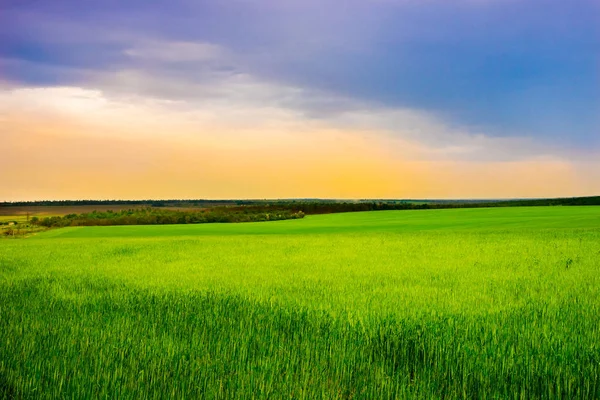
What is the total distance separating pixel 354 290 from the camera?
11.5 meters

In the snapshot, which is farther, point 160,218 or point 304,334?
point 160,218

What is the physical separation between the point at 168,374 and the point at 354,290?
683 cm

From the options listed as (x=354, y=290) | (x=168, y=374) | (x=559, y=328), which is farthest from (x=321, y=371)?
(x=354, y=290)

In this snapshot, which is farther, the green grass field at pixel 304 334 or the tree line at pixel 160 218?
the tree line at pixel 160 218

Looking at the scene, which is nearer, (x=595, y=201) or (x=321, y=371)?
(x=321, y=371)

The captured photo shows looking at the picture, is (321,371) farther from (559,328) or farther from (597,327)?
(597,327)

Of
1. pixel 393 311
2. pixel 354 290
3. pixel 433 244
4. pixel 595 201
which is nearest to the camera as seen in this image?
pixel 393 311

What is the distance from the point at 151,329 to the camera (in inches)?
297

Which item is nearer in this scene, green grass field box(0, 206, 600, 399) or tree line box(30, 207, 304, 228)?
green grass field box(0, 206, 600, 399)

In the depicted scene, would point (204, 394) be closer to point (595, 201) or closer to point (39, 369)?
point (39, 369)

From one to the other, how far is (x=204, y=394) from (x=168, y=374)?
734 mm

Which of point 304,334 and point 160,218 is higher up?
point 304,334

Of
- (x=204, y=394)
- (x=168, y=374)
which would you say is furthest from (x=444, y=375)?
(x=168, y=374)

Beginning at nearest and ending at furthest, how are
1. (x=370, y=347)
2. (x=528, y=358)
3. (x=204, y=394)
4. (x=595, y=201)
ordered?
(x=204, y=394) → (x=528, y=358) → (x=370, y=347) → (x=595, y=201)
